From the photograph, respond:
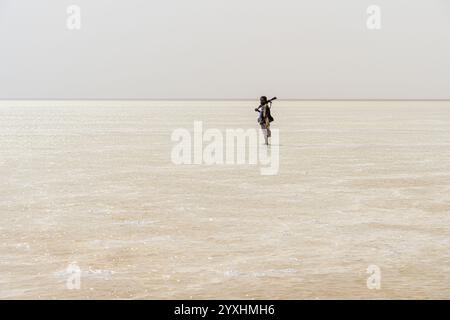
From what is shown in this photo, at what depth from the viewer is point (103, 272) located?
22.2 feet

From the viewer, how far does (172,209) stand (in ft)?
34.0

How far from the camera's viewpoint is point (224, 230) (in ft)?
28.8

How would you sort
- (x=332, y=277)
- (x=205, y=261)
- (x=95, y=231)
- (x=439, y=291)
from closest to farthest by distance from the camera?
(x=439, y=291) → (x=332, y=277) → (x=205, y=261) → (x=95, y=231)

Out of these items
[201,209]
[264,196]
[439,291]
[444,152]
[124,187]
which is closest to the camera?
[439,291]

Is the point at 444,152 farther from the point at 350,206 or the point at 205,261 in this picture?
the point at 205,261

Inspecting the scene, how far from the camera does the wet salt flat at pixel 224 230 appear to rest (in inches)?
251

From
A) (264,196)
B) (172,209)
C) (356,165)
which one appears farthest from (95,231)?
(356,165)

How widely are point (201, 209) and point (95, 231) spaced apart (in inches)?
80.5

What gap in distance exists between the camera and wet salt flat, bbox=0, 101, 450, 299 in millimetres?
6367

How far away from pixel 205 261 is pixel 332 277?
1.37 metres

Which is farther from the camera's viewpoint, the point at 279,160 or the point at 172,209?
the point at 279,160

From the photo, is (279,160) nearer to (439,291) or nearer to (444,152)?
(444,152)

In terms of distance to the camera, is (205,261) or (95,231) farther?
(95,231)

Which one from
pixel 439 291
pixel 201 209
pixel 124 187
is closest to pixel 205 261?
pixel 439 291
